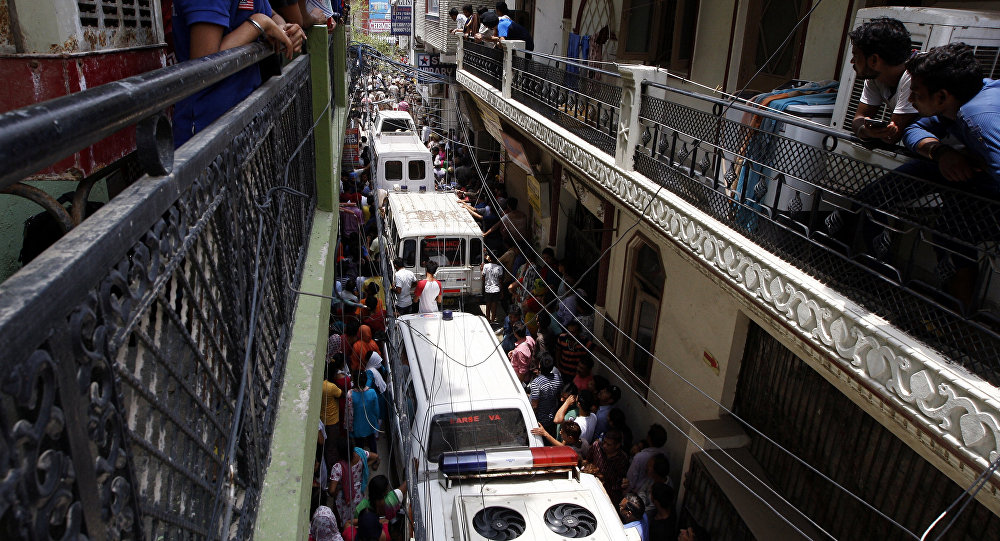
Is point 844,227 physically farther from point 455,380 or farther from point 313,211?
point 455,380

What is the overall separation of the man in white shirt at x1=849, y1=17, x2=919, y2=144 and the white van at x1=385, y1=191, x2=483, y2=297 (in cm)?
898

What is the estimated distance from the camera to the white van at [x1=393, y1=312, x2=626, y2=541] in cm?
565

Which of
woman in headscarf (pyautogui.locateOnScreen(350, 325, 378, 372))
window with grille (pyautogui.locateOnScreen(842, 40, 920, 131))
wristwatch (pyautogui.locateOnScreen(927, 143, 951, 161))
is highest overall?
window with grille (pyautogui.locateOnScreen(842, 40, 920, 131))

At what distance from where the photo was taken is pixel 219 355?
5.12 feet

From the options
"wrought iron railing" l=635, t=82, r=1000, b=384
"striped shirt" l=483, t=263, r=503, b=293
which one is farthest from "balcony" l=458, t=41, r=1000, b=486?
"striped shirt" l=483, t=263, r=503, b=293

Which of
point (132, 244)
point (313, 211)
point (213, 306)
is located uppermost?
point (132, 244)

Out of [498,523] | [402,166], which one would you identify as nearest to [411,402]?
[498,523]

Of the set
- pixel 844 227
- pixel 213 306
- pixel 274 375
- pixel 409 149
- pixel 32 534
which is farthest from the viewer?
pixel 409 149

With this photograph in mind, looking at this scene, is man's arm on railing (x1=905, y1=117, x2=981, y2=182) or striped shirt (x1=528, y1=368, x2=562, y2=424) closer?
man's arm on railing (x1=905, y1=117, x2=981, y2=182)

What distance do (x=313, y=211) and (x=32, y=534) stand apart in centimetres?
404

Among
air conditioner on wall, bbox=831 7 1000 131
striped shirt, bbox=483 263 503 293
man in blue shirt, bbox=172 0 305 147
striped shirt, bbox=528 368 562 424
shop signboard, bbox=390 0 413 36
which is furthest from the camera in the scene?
shop signboard, bbox=390 0 413 36

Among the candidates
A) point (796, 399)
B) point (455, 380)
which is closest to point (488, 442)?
point (455, 380)

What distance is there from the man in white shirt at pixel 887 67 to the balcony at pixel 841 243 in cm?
19

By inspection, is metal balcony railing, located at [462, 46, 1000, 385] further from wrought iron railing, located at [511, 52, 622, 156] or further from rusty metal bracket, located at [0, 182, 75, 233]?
rusty metal bracket, located at [0, 182, 75, 233]
